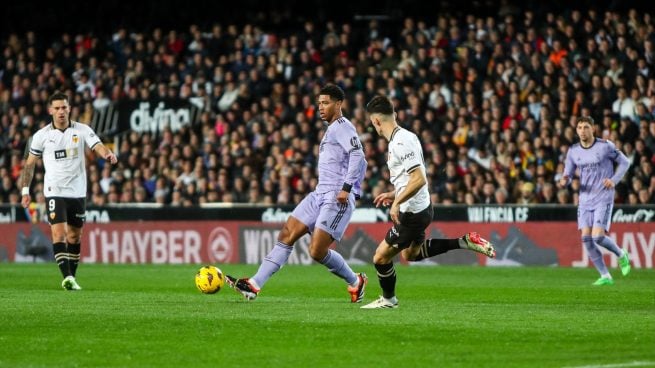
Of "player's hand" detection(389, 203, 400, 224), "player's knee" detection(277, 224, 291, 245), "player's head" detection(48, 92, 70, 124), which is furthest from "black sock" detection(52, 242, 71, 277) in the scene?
"player's hand" detection(389, 203, 400, 224)

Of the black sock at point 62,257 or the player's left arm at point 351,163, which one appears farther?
the black sock at point 62,257

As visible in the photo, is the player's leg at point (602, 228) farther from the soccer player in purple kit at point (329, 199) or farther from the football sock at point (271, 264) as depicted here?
the football sock at point (271, 264)

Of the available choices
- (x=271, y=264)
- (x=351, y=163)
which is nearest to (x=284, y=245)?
(x=271, y=264)

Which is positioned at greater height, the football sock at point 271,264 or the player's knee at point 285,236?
the player's knee at point 285,236

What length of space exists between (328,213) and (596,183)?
22.3 ft

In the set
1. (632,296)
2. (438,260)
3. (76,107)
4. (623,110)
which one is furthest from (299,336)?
(76,107)

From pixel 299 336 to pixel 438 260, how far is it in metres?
15.0

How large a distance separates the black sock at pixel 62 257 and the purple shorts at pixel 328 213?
13.9ft

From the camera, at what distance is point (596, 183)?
19078mm

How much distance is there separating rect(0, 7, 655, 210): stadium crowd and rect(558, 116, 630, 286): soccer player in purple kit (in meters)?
4.81

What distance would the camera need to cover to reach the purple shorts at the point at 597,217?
19.0m

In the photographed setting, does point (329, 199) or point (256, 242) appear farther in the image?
point (256, 242)

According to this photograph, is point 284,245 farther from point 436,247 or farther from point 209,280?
point 436,247

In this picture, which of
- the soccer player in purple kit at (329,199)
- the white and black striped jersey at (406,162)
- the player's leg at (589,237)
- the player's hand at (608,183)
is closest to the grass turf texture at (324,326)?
the soccer player in purple kit at (329,199)
